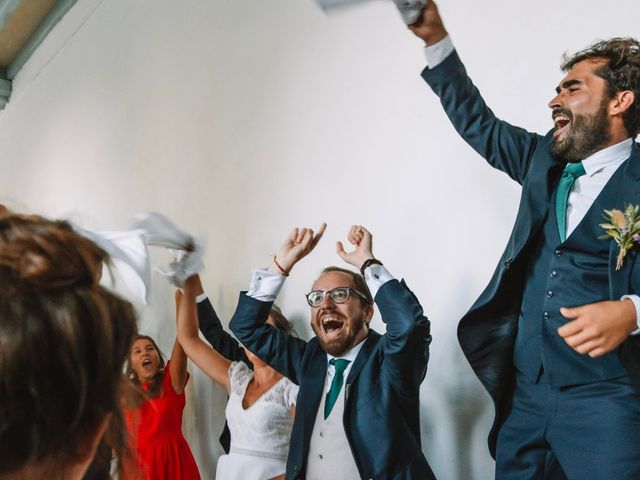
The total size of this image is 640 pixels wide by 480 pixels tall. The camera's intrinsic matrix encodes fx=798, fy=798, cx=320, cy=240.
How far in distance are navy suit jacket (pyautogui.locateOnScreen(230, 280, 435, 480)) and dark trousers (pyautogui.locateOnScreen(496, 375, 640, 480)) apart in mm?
533

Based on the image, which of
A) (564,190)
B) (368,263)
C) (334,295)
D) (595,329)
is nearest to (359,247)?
(368,263)

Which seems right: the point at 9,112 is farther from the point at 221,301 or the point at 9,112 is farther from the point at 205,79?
the point at 221,301

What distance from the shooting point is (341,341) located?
2812 millimetres

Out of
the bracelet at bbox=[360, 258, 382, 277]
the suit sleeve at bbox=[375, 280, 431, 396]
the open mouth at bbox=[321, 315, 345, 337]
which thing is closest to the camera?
the suit sleeve at bbox=[375, 280, 431, 396]

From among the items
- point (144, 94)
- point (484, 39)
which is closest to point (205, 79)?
point (144, 94)

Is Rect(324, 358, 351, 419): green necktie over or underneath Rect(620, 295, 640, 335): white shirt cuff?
underneath

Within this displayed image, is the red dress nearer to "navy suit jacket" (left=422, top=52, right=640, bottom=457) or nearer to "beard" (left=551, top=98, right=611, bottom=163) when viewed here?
"navy suit jacket" (left=422, top=52, right=640, bottom=457)

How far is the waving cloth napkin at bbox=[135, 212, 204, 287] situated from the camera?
198cm

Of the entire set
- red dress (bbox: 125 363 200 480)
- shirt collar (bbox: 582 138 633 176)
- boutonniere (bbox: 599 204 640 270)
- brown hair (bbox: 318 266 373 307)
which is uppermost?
shirt collar (bbox: 582 138 633 176)

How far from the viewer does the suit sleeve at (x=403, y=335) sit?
2.47 metres

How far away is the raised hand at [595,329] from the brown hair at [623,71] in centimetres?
66

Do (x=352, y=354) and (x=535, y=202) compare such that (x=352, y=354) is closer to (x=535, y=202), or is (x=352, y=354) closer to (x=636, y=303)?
(x=535, y=202)

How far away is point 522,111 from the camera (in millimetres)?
3000

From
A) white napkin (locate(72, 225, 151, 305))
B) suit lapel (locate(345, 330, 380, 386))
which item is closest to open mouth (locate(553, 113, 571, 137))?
suit lapel (locate(345, 330, 380, 386))
